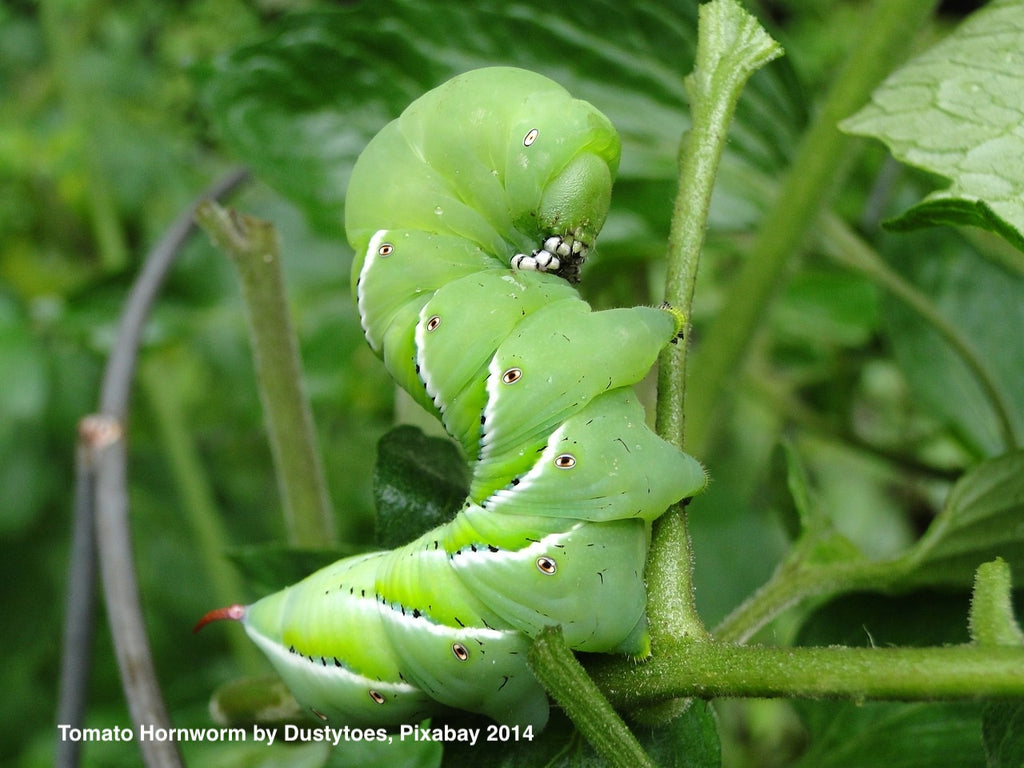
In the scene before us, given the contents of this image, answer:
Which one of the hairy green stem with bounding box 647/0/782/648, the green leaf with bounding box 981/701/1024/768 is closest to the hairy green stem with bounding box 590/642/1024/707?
the hairy green stem with bounding box 647/0/782/648

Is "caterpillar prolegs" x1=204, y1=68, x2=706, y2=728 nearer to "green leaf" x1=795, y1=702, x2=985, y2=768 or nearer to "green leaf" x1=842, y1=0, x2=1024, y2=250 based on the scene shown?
"green leaf" x1=842, y1=0, x2=1024, y2=250

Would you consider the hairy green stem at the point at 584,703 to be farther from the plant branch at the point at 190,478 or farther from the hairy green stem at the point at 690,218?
the plant branch at the point at 190,478

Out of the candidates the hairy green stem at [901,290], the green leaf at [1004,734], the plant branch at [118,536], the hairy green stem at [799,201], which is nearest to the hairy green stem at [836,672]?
the green leaf at [1004,734]

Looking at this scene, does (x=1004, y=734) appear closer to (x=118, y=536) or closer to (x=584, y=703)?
(x=584, y=703)

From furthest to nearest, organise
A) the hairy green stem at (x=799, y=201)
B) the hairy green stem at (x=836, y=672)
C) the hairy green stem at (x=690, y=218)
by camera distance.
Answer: the hairy green stem at (x=799, y=201) < the hairy green stem at (x=690, y=218) < the hairy green stem at (x=836, y=672)

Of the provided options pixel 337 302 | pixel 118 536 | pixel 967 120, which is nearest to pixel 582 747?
pixel 118 536

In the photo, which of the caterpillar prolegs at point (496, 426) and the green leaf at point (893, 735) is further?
the green leaf at point (893, 735)

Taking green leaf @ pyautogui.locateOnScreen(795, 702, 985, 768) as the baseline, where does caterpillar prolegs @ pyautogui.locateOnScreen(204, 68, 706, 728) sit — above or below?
above

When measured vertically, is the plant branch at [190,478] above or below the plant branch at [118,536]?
below
